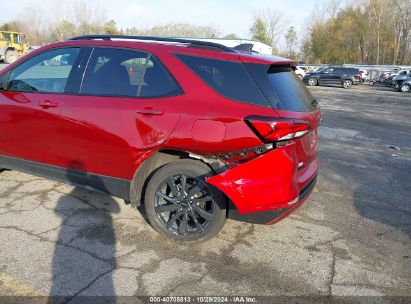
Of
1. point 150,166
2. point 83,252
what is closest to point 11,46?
point 150,166

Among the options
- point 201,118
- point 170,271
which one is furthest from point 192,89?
point 170,271

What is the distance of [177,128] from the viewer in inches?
124

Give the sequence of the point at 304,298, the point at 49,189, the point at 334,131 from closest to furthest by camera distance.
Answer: the point at 304,298, the point at 49,189, the point at 334,131

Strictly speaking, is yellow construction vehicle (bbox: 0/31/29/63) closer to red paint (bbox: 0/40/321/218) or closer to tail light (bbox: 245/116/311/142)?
red paint (bbox: 0/40/321/218)

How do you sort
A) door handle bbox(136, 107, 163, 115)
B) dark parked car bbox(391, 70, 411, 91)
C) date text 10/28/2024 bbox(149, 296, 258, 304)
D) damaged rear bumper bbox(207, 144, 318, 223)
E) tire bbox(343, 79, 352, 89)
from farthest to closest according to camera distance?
tire bbox(343, 79, 352, 89)
dark parked car bbox(391, 70, 411, 91)
door handle bbox(136, 107, 163, 115)
damaged rear bumper bbox(207, 144, 318, 223)
date text 10/28/2024 bbox(149, 296, 258, 304)

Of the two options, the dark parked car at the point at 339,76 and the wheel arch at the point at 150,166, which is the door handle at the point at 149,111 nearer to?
the wheel arch at the point at 150,166

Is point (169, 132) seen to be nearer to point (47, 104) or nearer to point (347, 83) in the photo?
point (47, 104)

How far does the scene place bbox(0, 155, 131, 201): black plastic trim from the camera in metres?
3.55

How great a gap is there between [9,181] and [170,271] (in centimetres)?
289

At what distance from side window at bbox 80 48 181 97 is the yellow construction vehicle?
98.2ft

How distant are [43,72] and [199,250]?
8.84 ft

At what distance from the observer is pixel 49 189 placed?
177 inches

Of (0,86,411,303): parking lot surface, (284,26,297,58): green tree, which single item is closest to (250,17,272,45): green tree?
(284,26,297,58): green tree

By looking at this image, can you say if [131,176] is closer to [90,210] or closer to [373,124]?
[90,210]
